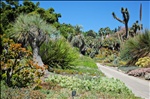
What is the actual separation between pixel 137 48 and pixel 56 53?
854 cm

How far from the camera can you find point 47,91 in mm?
8367

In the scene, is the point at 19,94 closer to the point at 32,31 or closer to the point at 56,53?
the point at 32,31

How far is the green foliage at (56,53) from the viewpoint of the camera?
16.8 meters

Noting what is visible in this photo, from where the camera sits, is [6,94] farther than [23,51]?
No

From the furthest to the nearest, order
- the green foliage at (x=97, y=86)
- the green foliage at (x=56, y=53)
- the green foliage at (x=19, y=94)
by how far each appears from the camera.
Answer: the green foliage at (x=56, y=53) → the green foliage at (x=97, y=86) → the green foliage at (x=19, y=94)

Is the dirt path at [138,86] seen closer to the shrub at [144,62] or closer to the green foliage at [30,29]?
the shrub at [144,62]

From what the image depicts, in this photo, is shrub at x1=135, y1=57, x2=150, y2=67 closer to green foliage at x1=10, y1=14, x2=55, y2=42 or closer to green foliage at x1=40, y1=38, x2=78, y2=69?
green foliage at x1=40, y1=38, x2=78, y2=69

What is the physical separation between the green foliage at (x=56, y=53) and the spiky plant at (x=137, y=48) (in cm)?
715

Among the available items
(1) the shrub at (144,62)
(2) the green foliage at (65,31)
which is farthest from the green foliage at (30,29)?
(2) the green foliage at (65,31)

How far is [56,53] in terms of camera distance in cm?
1692

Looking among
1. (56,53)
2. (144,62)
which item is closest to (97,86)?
(56,53)

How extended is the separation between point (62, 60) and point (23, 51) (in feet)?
25.6

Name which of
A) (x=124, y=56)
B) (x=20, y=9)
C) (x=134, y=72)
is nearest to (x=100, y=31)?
(x=20, y=9)

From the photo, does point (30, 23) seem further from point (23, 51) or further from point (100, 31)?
point (100, 31)
